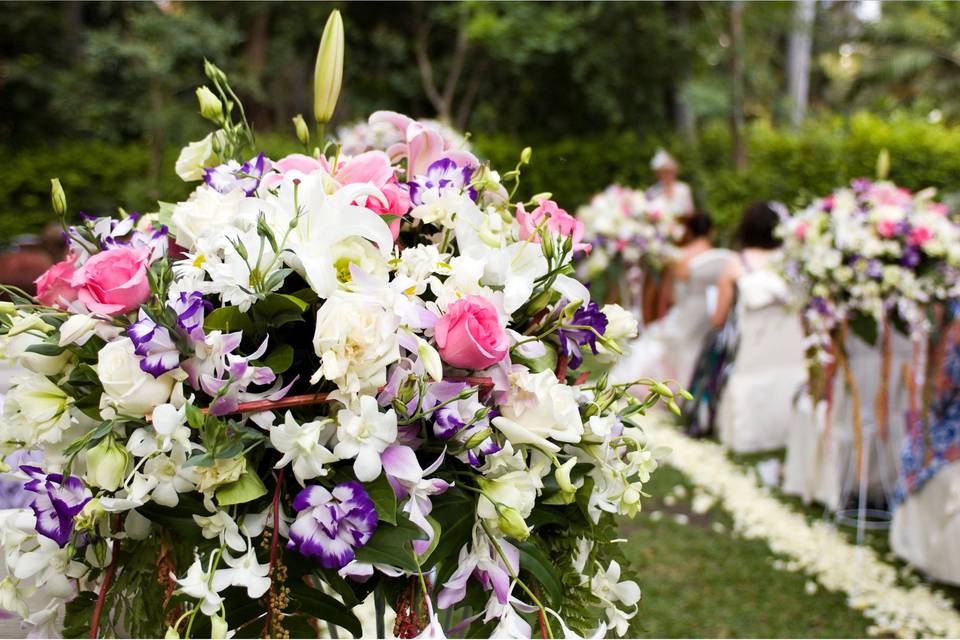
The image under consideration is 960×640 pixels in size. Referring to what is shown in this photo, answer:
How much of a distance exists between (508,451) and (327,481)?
0.22 metres

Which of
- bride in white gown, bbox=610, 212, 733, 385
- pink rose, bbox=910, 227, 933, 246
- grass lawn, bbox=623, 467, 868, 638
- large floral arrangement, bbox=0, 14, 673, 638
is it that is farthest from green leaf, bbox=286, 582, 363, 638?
bride in white gown, bbox=610, 212, 733, 385

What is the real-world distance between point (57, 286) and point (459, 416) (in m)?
0.64

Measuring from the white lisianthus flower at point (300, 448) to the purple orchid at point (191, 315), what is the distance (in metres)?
0.15

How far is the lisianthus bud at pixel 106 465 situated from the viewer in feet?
3.34

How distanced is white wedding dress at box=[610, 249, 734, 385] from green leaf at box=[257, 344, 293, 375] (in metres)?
6.08

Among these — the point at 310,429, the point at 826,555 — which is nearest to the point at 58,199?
the point at 310,429

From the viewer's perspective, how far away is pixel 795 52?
17.7 m

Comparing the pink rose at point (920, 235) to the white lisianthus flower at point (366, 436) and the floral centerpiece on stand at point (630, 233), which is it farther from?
the white lisianthus flower at point (366, 436)

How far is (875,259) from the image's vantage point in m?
4.34

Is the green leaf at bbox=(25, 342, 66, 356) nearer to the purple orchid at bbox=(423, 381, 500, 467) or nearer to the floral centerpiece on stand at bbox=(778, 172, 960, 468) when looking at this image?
the purple orchid at bbox=(423, 381, 500, 467)

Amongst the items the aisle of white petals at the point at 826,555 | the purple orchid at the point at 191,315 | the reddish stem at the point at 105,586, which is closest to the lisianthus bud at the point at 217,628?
the reddish stem at the point at 105,586

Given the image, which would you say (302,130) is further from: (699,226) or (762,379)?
(699,226)

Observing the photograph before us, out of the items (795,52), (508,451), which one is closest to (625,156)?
(795,52)

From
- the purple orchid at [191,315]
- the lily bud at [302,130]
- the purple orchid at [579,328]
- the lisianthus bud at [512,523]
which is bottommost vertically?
the lisianthus bud at [512,523]
